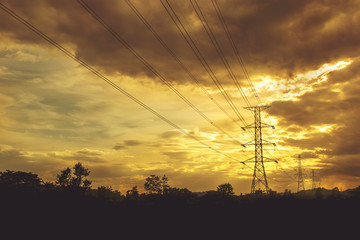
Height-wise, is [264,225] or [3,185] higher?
[3,185]

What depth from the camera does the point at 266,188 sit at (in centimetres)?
5538

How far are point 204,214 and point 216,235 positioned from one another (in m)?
3.56

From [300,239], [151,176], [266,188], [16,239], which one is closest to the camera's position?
[16,239]

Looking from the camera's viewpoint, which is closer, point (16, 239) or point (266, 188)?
point (16, 239)

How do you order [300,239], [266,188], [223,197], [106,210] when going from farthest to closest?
[266,188] → [223,197] → [106,210] → [300,239]

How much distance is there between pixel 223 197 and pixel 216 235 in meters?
10.1

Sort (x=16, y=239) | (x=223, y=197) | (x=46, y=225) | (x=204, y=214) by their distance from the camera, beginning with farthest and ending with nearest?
(x=223, y=197) < (x=204, y=214) < (x=46, y=225) < (x=16, y=239)

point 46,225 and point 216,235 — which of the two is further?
point 216,235

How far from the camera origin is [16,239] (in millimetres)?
22891

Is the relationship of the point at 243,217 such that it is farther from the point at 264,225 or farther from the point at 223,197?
the point at 223,197

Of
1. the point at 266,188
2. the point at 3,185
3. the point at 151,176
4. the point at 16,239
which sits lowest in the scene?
the point at 16,239

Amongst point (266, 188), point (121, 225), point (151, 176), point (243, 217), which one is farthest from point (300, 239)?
point (151, 176)

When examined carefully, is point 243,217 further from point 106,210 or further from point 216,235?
point 106,210

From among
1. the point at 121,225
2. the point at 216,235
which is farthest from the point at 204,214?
the point at 121,225
